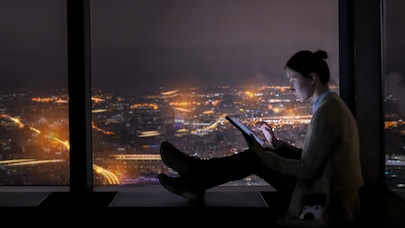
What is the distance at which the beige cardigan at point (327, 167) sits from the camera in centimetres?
214

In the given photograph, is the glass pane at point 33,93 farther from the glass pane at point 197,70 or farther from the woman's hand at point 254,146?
the woman's hand at point 254,146

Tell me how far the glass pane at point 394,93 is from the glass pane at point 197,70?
508 millimetres

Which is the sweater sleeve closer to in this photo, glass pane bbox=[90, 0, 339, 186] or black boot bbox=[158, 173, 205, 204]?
black boot bbox=[158, 173, 205, 204]

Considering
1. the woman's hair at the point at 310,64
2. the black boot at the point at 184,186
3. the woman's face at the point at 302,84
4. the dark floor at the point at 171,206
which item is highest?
the woman's hair at the point at 310,64

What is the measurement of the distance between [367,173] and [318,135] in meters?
1.39

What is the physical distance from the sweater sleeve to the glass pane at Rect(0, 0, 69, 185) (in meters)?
1.99

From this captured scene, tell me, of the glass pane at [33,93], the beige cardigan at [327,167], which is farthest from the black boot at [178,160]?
the glass pane at [33,93]

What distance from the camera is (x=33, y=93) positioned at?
11.6 ft

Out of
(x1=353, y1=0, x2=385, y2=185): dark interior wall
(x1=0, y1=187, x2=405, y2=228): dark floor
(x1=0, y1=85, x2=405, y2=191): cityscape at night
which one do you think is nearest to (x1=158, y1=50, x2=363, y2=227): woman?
(x1=0, y1=187, x2=405, y2=228): dark floor

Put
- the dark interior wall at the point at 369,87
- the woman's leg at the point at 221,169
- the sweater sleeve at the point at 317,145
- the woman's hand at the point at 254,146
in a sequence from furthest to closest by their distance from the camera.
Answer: the dark interior wall at the point at 369,87
the woman's leg at the point at 221,169
the woman's hand at the point at 254,146
the sweater sleeve at the point at 317,145

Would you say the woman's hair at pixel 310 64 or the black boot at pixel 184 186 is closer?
the woman's hair at pixel 310 64

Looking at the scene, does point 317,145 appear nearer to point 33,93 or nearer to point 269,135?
point 269,135

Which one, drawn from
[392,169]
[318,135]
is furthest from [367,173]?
[318,135]

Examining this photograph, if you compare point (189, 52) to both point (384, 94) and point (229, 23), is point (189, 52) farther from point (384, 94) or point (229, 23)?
point (384, 94)
